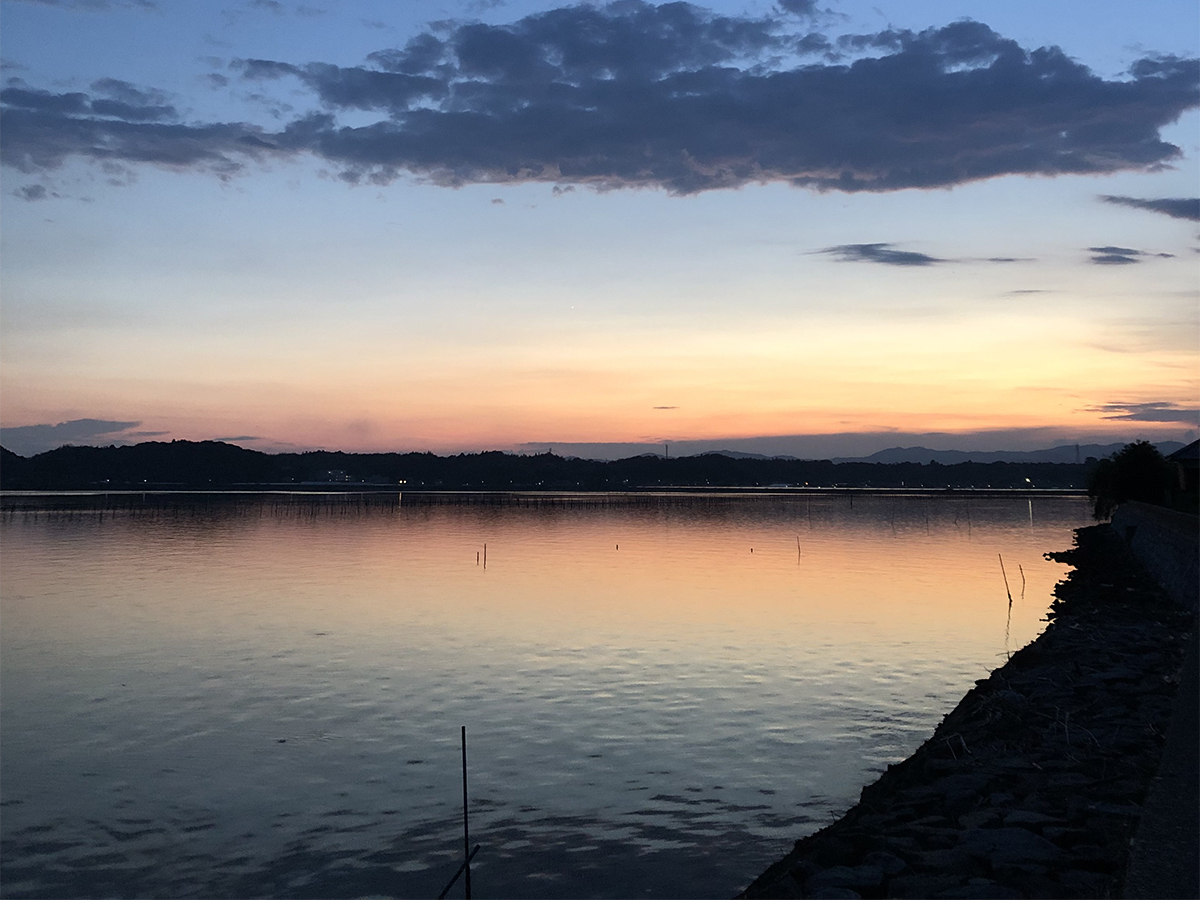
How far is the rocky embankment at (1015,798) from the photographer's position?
11.3 m

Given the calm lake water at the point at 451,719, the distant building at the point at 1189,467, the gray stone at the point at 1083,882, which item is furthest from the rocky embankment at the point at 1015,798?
the distant building at the point at 1189,467

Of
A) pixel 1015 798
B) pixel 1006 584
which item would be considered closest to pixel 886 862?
pixel 1015 798

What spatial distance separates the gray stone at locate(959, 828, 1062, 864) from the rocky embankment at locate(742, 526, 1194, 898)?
0.02 meters

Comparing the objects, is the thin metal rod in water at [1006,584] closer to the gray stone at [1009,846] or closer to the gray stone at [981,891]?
the gray stone at [1009,846]

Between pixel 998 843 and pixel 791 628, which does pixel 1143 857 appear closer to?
pixel 998 843

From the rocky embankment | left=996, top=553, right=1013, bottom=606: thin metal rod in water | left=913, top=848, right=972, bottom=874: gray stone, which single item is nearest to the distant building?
left=996, top=553, right=1013, bottom=606: thin metal rod in water

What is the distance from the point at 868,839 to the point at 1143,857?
3643 mm

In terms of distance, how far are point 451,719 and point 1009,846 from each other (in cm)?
1336

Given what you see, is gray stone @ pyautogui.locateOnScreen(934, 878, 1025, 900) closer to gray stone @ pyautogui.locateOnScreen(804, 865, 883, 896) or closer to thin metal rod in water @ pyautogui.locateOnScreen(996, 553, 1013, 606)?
gray stone @ pyautogui.locateOnScreen(804, 865, 883, 896)

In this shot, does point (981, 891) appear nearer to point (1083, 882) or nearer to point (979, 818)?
point (1083, 882)

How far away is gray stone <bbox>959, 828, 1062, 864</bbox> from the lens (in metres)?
11.7

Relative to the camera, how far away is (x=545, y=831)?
50.3 feet

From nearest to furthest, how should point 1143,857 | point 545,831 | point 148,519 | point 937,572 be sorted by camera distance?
point 1143,857 < point 545,831 < point 937,572 < point 148,519

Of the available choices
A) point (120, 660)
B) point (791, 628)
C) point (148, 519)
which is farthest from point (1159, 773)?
point (148, 519)
